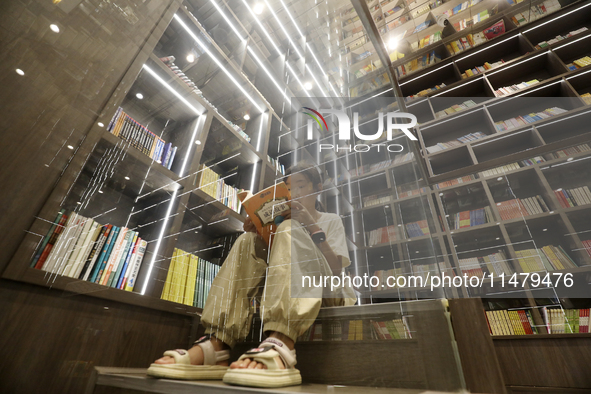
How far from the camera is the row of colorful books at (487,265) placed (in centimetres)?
147

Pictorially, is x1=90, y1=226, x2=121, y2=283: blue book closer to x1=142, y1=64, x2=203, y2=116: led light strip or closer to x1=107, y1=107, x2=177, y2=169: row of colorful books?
x1=107, y1=107, x2=177, y2=169: row of colorful books

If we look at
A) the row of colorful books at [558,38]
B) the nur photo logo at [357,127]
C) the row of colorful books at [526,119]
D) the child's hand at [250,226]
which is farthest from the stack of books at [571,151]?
the child's hand at [250,226]

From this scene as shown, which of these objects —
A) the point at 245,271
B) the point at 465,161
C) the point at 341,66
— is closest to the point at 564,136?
the point at 465,161

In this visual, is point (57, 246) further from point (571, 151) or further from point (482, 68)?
point (482, 68)

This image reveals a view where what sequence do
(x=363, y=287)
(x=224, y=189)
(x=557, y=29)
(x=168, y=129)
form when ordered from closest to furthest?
(x=363, y=287) < (x=168, y=129) < (x=224, y=189) < (x=557, y=29)

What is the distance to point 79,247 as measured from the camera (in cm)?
99

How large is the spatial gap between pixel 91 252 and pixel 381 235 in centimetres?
112

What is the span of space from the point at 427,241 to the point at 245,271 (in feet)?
2.18

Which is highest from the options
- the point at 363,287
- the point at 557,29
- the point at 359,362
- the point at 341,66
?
the point at 557,29

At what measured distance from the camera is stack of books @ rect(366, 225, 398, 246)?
71 centimetres

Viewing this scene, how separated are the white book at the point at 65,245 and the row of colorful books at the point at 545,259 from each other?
2192mm

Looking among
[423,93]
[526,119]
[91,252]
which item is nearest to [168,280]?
[91,252]

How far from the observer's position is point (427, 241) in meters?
0.81

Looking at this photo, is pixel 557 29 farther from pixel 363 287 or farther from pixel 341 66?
pixel 363 287
